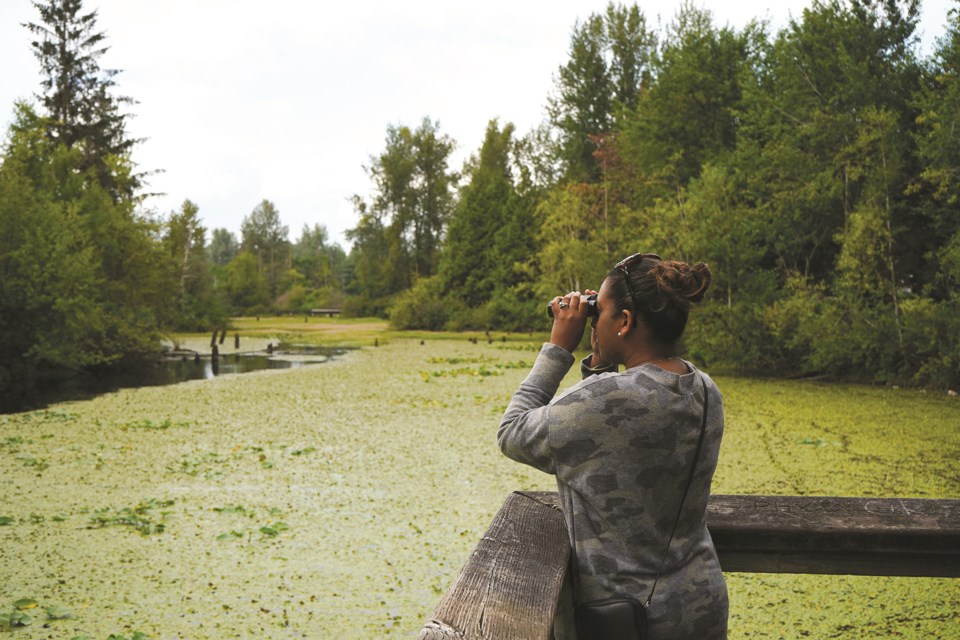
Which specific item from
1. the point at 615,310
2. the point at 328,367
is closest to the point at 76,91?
the point at 328,367

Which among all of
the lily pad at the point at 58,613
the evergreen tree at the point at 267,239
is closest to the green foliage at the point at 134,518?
the lily pad at the point at 58,613

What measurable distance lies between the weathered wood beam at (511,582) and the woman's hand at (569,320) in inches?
14.1

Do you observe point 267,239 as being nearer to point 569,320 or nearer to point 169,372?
point 169,372

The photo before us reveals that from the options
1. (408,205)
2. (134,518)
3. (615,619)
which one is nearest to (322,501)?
(134,518)

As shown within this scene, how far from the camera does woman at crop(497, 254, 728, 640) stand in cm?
139

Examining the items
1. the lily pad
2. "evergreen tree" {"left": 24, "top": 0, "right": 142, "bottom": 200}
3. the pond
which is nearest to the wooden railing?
the lily pad

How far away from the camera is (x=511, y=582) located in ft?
3.98

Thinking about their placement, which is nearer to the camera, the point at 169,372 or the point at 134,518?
the point at 134,518

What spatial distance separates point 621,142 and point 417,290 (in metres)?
14.9

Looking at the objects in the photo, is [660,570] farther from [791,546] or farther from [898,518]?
[898,518]

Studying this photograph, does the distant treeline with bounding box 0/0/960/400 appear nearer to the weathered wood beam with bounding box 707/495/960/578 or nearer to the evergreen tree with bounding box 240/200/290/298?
the weathered wood beam with bounding box 707/495/960/578

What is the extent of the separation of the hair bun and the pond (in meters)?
12.6

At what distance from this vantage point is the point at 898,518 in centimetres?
167

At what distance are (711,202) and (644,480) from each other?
15.3 metres
